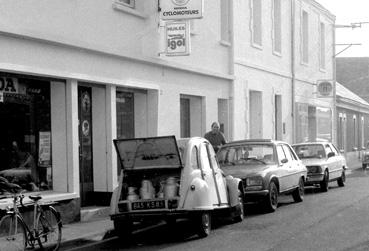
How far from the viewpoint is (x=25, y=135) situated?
12.2m

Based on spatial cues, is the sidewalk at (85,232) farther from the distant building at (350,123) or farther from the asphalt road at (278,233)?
the distant building at (350,123)

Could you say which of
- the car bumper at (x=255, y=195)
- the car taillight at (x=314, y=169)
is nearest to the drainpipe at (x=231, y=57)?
the car taillight at (x=314, y=169)

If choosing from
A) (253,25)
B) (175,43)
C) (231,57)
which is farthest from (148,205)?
(253,25)

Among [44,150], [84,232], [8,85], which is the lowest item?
[84,232]

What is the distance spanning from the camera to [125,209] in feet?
34.0

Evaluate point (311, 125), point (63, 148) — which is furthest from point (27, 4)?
point (311, 125)

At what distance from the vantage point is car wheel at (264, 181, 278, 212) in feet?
44.6

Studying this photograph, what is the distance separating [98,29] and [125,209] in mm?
4663

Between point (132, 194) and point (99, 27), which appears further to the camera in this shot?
point (99, 27)

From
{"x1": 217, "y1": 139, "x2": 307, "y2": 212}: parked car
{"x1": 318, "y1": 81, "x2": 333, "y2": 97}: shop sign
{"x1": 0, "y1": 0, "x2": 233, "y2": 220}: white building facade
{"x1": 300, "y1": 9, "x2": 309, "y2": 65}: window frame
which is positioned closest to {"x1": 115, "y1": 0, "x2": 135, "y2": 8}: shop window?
{"x1": 0, "y1": 0, "x2": 233, "y2": 220}: white building facade

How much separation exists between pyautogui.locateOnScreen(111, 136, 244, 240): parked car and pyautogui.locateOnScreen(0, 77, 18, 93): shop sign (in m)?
2.36

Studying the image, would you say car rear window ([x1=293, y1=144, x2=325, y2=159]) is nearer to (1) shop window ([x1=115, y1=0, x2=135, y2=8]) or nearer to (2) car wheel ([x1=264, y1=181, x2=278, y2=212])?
(2) car wheel ([x1=264, y1=181, x2=278, y2=212])

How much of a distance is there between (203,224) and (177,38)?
6157 mm

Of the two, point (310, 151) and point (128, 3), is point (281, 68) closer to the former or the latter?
point (310, 151)
